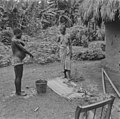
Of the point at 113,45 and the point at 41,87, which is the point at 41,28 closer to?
the point at 113,45

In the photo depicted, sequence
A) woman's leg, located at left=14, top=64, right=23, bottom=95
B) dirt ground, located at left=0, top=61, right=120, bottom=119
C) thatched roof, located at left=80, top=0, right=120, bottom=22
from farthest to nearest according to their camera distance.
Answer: thatched roof, located at left=80, top=0, right=120, bottom=22 < woman's leg, located at left=14, top=64, right=23, bottom=95 < dirt ground, located at left=0, top=61, right=120, bottom=119

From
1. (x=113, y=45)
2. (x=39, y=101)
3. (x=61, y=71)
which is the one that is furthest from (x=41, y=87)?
(x=113, y=45)

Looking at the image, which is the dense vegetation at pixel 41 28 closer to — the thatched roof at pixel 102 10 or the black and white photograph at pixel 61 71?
the black and white photograph at pixel 61 71

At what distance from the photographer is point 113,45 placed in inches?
279

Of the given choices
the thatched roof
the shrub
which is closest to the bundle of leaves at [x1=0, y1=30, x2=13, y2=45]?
the shrub

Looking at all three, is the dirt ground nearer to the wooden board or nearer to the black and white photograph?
the black and white photograph

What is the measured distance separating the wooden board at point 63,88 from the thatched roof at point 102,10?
235cm

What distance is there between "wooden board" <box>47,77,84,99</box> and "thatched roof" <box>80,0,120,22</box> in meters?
2.35

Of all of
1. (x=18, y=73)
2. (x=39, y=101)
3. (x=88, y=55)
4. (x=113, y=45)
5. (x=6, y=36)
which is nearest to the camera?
(x=39, y=101)

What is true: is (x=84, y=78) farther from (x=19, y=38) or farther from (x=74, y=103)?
(x=19, y=38)

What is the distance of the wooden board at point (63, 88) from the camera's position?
16.8 feet

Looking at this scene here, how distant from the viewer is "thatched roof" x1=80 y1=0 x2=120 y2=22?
584 cm

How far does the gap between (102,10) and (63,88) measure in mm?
2673

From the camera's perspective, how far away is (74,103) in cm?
470
